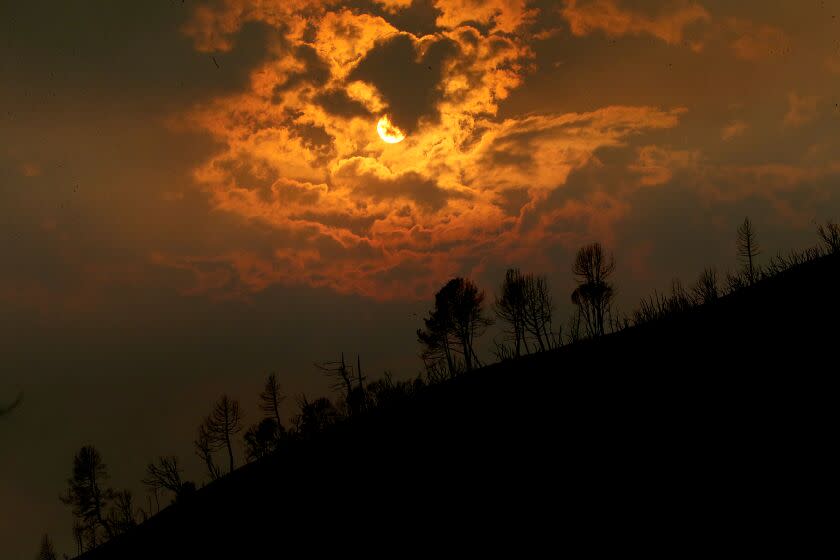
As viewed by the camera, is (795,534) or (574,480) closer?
(795,534)

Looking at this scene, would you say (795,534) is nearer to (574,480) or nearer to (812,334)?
(574,480)

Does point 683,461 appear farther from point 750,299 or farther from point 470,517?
point 750,299

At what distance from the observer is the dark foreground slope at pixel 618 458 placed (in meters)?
6.52

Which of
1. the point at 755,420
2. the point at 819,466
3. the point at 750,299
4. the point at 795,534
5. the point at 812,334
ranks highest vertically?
the point at 750,299

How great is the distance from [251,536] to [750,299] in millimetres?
14630

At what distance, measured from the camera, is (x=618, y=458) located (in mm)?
8453

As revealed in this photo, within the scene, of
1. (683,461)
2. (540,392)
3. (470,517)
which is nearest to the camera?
(683,461)

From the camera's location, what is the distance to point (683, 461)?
24.9ft

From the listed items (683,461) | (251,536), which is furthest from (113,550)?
(683,461)

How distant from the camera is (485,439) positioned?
12.1 meters

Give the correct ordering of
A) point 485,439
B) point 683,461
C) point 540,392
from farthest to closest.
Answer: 1. point 540,392
2. point 485,439
3. point 683,461

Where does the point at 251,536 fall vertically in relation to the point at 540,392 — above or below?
below

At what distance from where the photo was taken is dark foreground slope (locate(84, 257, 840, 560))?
21.4 feet

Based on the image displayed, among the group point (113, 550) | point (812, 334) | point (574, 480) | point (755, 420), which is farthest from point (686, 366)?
point (113, 550)
